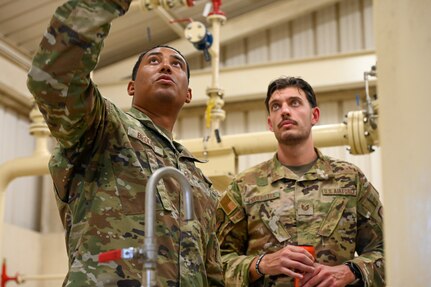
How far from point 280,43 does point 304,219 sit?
3804 mm

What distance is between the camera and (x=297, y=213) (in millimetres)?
2400

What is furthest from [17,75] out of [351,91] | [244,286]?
[244,286]

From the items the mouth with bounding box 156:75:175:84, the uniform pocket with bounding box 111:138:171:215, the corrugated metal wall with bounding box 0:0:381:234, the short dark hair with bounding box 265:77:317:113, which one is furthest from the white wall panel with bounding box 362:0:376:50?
the uniform pocket with bounding box 111:138:171:215

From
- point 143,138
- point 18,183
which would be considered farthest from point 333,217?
point 18,183

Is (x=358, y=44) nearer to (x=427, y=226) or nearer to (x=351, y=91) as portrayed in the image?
(x=351, y=91)

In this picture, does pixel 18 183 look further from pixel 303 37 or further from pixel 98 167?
pixel 98 167

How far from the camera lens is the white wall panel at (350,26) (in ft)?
18.9

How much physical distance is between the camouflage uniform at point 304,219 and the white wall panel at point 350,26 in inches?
134

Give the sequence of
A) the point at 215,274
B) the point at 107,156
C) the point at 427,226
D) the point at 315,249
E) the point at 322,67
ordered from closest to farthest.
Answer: the point at 427,226
the point at 107,156
the point at 215,274
the point at 315,249
the point at 322,67

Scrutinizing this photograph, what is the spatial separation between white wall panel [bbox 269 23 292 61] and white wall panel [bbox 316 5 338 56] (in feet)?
0.84

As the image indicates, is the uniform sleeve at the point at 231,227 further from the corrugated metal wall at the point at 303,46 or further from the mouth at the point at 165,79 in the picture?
the corrugated metal wall at the point at 303,46

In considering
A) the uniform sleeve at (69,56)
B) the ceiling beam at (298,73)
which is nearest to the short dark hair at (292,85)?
the uniform sleeve at (69,56)

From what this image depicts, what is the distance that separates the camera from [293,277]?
2.21 m

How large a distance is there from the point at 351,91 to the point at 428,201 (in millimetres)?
4489
